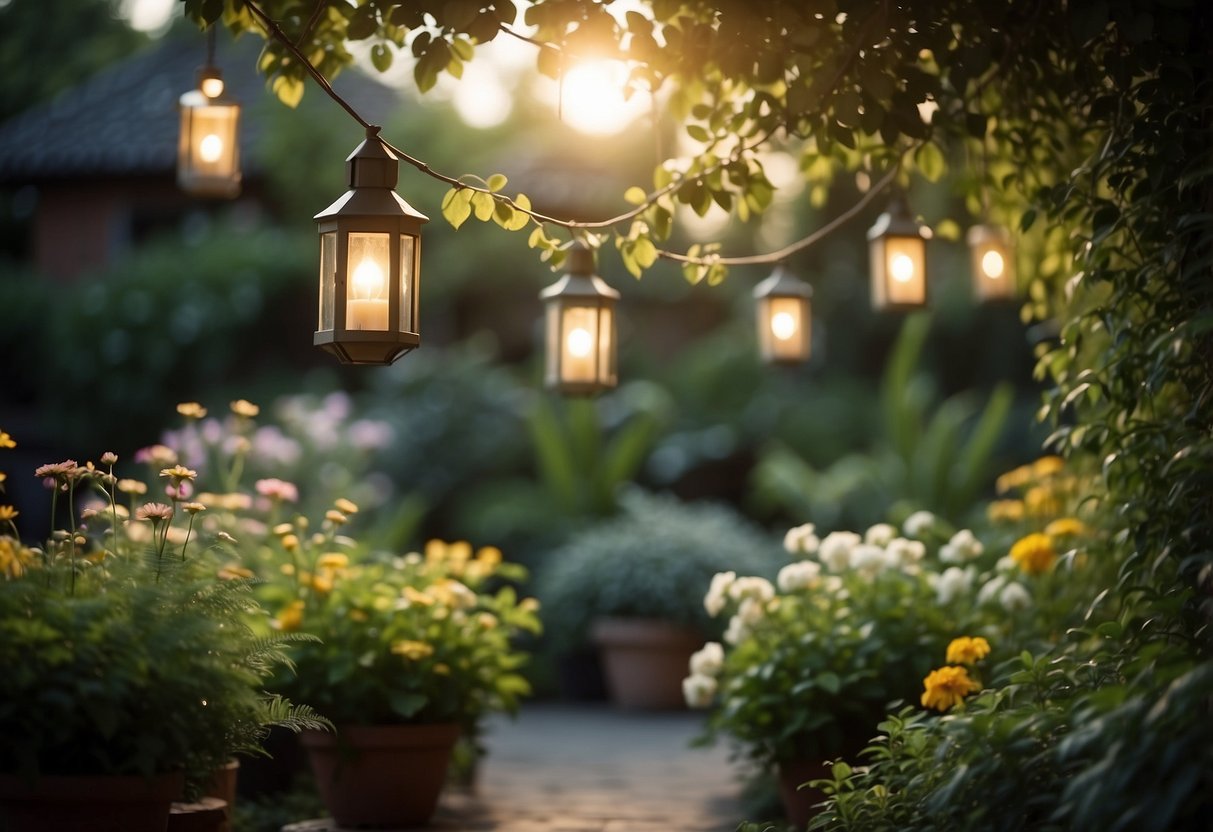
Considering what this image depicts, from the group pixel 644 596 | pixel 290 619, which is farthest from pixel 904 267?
pixel 644 596

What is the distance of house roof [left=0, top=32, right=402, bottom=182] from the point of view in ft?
44.9

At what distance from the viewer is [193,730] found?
2936 millimetres

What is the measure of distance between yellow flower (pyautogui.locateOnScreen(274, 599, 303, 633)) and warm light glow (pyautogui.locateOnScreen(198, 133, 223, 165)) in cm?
173

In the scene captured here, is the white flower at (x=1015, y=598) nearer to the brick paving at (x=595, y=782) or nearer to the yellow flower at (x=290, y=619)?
the brick paving at (x=595, y=782)

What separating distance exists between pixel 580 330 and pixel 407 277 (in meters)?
1.16

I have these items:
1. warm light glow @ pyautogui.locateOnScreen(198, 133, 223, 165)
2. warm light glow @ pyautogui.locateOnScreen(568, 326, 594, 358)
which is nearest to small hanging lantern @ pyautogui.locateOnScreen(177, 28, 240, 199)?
warm light glow @ pyautogui.locateOnScreen(198, 133, 223, 165)

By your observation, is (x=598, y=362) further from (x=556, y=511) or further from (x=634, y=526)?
(x=556, y=511)

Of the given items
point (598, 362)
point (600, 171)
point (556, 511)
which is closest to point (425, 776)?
point (598, 362)

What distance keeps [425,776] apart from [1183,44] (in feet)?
10.9

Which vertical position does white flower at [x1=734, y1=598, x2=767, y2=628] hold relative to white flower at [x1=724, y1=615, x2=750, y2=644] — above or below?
above

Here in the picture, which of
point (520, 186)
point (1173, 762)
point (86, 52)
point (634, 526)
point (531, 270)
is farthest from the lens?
point (86, 52)

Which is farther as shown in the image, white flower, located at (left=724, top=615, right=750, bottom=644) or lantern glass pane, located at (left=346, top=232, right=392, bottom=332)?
white flower, located at (left=724, top=615, right=750, bottom=644)

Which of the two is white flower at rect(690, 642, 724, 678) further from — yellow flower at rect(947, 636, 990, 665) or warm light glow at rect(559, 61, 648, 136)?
warm light glow at rect(559, 61, 648, 136)

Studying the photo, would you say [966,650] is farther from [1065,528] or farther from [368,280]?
[368,280]
